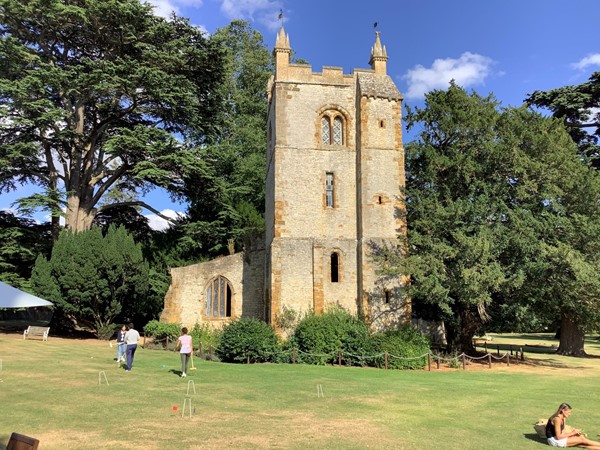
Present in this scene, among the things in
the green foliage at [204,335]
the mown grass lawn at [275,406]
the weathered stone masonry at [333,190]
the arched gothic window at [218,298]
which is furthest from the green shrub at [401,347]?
the arched gothic window at [218,298]

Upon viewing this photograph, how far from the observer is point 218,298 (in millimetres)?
27969

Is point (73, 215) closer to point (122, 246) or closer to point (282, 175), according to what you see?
point (122, 246)

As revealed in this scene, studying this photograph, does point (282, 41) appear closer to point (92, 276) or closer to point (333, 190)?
point (333, 190)

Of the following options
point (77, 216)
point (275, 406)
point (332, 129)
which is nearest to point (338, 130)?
point (332, 129)

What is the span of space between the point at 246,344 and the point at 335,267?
6240mm

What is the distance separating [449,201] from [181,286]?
15138 millimetres

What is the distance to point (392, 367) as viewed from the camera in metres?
20.6

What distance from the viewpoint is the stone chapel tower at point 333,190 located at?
2383 centimetres

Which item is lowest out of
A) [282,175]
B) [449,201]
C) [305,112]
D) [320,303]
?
[320,303]

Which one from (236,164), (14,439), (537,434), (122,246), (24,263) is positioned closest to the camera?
(14,439)

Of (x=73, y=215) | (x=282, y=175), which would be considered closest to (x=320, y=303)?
(x=282, y=175)

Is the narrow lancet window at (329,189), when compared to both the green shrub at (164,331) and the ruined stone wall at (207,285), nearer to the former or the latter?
the ruined stone wall at (207,285)

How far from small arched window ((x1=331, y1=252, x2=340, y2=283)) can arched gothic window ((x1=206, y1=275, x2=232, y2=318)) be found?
6.76 metres

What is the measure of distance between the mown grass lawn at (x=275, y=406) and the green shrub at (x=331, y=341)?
1711 mm
